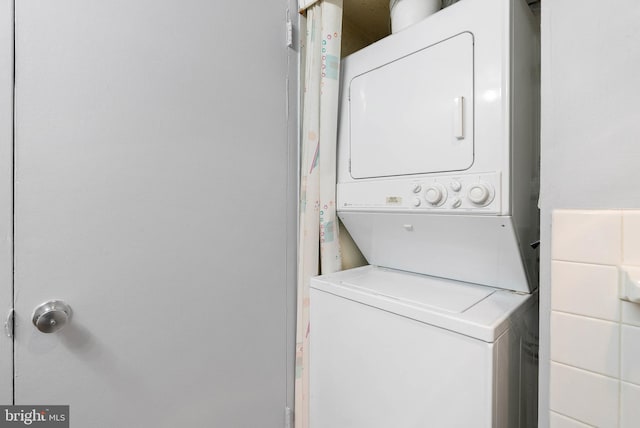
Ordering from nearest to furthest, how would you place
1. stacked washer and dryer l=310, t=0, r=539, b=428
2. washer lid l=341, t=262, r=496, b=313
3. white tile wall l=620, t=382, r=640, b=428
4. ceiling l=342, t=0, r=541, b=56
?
white tile wall l=620, t=382, r=640, b=428 → stacked washer and dryer l=310, t=0, r=539, b=428 → washer lid l=341, t=262, r=496, b=313 → ceiling l=342, t=0, r=541, b=56

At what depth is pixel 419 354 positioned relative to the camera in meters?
1.03

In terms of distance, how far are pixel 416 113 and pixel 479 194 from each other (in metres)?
0.46

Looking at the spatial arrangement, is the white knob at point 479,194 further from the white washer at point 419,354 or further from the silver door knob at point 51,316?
the silver door knob at point 51,316

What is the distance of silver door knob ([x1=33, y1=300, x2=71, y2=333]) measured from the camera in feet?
2.96

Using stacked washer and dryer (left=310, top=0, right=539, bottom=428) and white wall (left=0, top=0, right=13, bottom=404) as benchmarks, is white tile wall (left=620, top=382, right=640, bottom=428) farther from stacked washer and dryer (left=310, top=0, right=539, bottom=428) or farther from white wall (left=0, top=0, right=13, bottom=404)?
white wall (left=0, top=0, right=13, bottom=404)

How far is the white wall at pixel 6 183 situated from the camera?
2.84 ft

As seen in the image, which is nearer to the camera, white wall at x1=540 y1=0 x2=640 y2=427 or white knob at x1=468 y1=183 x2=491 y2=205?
white wall at x1=540 y1=0 x2=640 y2=427

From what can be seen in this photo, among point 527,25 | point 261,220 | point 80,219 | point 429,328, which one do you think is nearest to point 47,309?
point 80,219

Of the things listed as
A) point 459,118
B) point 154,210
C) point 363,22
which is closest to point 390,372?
point 459,118

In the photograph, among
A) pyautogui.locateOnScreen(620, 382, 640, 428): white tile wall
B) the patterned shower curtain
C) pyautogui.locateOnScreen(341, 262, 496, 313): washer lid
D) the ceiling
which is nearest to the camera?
pyautogui.locateOnScreen(620, 382, 640, 428): white tile wall

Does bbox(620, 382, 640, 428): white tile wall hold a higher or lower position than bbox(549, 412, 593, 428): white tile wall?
higher

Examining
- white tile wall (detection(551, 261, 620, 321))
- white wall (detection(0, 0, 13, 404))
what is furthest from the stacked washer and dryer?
white wall (detection(0, 0, 13, 404))

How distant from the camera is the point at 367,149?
4.82ft

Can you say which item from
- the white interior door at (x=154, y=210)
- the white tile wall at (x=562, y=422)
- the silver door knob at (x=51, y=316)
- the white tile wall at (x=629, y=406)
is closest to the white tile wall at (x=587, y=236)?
the white tile wall at (x=629, y=406)
